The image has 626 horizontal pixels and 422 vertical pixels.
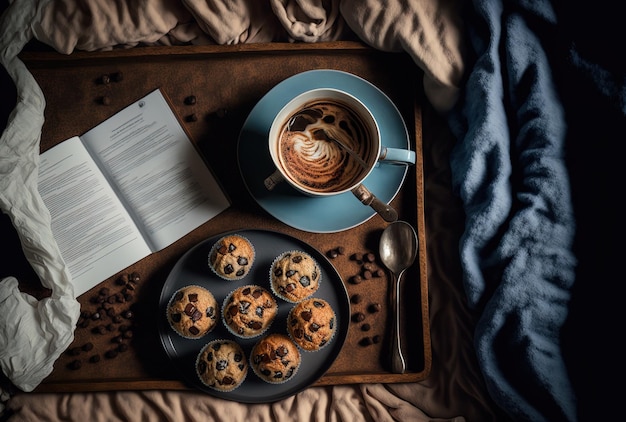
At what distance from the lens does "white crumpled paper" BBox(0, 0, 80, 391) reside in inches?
48.9

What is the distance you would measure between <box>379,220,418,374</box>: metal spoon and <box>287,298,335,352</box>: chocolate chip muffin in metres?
0.16

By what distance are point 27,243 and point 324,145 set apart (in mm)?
764

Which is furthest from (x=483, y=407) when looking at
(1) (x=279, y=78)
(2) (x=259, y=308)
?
(1) (x=279, y=78)

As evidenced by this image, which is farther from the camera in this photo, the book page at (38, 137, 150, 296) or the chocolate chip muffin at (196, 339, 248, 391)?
the book page at (38, 137, 150, 296)

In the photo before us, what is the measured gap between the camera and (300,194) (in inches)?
49.9

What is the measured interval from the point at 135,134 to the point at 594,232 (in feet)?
3.79

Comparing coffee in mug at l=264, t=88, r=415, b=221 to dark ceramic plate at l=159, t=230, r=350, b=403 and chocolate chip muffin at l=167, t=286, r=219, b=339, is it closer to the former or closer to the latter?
dark ceramic plate at l=159, t=230, r=350, b=403

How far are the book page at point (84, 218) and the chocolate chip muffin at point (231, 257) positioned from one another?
0.19m

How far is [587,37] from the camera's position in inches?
47.5

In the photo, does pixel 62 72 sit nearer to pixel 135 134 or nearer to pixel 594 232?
pixel 135 134

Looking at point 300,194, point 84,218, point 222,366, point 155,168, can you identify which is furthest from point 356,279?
point 84,218

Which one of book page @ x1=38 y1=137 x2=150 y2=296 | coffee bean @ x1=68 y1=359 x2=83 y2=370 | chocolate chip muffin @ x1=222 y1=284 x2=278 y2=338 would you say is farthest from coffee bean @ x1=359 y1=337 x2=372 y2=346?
coffee bean @ x1=68 y1=359 x2=83 y2=370

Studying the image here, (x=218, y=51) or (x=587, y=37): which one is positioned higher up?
(x=587, y=37)

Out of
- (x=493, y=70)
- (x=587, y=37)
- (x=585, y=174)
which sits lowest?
(x=585, y=174)
